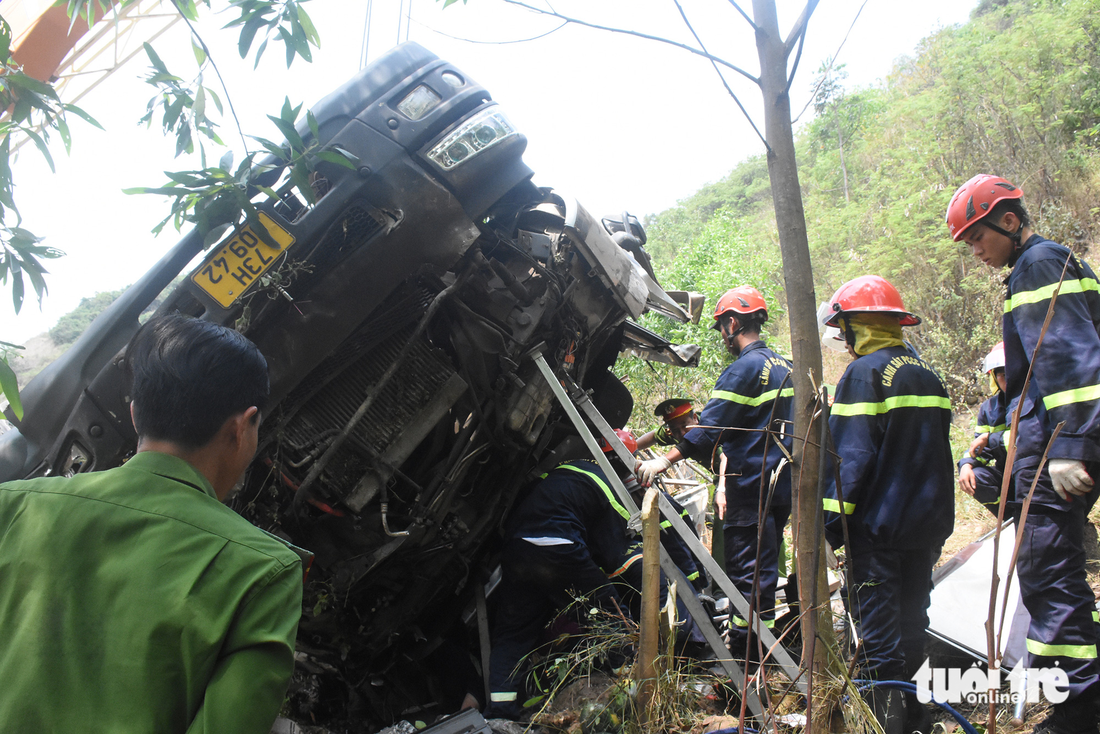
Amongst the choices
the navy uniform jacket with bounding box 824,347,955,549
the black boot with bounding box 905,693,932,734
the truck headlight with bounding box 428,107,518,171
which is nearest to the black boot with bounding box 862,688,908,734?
the black boot with bounding box 905,693,932,734

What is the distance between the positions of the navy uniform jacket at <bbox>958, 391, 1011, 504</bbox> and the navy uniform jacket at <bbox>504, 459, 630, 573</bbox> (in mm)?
1828

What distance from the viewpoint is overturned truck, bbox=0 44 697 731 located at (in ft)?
7.99

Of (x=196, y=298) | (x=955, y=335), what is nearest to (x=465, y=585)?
(x=196, y=298)

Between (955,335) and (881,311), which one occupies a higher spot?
(881,311)

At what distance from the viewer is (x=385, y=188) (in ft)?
8.09

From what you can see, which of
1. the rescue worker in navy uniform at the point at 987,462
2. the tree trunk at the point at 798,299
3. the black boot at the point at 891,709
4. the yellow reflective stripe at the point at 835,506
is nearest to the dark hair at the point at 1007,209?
the rescue worker in navy uniform at the point at 987,462

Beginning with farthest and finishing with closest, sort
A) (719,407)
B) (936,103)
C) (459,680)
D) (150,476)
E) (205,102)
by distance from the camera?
1. (936,103)
2. (719,407)
3. (459,680)
4. (205,102)
5. (150,476)

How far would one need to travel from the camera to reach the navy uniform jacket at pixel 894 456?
8.52 ft

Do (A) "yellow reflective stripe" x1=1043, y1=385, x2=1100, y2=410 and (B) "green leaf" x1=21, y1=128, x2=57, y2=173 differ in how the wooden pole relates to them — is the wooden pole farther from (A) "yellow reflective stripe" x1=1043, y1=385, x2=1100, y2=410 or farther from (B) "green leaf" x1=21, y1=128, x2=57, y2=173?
(B) "green leaf" x1=21, y1=128, x2=57, y2=173

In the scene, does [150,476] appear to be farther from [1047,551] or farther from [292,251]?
[1047,551]

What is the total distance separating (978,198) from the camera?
2643 mm

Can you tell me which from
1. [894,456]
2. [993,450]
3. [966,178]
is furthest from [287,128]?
[966,178]

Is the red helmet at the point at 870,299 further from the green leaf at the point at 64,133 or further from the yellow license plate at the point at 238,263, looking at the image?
the green leaf at the point at 64,133

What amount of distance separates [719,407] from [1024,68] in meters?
9.53
